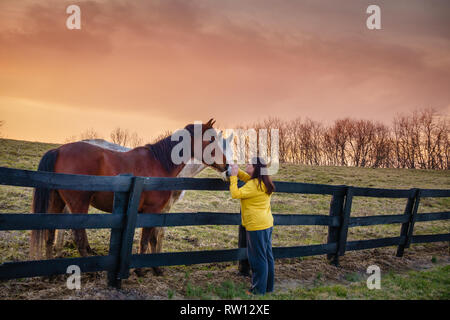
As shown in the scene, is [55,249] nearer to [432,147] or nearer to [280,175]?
[280,175]

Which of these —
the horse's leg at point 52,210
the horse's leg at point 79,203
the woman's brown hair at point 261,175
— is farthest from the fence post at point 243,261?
the horse's leg at point 52,210

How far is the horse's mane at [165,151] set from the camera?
5668 millimetres

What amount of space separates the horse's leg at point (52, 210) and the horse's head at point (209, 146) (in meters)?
2.28

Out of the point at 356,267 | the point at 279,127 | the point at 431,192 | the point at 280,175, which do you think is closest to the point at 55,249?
the point at 356,267

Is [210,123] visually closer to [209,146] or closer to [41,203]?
[209,146]

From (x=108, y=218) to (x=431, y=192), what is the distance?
7793mm

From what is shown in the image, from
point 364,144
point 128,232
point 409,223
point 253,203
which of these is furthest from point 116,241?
point 364,144

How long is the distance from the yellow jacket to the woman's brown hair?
0.05 meters

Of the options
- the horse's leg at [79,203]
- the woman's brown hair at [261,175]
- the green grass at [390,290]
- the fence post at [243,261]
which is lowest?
the green grass at [390,290]

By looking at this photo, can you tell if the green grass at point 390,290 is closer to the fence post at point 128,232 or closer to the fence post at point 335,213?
the fence post at point 335,213

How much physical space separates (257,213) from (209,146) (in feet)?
5.27
